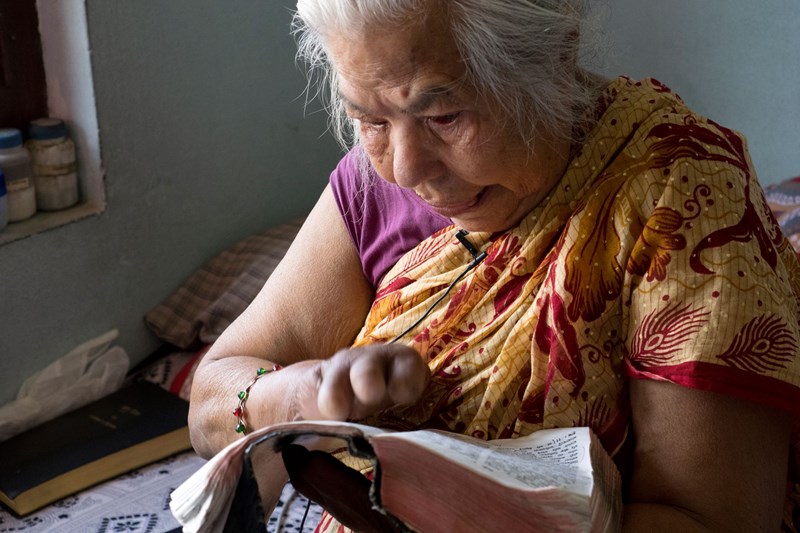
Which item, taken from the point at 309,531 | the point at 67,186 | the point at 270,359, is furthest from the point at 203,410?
the point at 67,186

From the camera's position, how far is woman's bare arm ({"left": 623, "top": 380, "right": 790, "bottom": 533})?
887 mm

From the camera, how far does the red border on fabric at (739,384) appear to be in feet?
2.87

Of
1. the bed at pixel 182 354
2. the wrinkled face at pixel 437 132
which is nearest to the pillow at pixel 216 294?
the bed at pixel 182 354

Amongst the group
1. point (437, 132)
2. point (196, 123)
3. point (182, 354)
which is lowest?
point (182, 354)

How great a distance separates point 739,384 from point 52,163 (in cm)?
171

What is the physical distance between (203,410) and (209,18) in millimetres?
1368

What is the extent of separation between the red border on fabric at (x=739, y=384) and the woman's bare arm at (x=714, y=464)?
0.05 feet

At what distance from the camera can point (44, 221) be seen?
206 cm

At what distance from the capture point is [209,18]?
229cm

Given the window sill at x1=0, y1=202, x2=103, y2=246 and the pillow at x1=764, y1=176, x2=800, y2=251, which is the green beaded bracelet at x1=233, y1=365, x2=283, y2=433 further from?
the pillow at x1=764, y1=176, x2=800, y2=251

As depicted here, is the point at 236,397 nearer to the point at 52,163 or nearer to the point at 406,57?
the point at 406,57

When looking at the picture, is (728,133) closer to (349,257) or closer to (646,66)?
(349,257)

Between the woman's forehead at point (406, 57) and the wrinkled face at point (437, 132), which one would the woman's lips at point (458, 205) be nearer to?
the wrinkled face at point (437, 132)

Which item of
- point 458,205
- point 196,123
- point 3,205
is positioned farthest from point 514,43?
point 196,123
